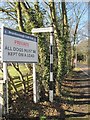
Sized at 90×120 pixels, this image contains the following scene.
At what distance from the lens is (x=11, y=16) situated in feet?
53.0

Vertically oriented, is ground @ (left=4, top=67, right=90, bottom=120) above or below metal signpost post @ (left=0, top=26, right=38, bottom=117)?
below

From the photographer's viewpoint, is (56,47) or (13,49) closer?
(13,49)

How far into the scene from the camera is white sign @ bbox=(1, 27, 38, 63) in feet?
22.1

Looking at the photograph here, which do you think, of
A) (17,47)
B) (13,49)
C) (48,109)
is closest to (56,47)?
(48,109)

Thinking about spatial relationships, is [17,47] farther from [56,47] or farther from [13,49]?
[56,47]

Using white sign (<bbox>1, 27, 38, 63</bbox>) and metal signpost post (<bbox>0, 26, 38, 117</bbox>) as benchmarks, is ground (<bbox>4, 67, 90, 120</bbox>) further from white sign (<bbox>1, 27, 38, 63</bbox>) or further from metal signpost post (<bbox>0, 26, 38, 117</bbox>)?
white sign (<bbox>1, 27, 38, 63</bbox>)

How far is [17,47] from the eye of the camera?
24.7 ft

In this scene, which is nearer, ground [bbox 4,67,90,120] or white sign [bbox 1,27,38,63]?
white sign [bbox 1,27,38,63]

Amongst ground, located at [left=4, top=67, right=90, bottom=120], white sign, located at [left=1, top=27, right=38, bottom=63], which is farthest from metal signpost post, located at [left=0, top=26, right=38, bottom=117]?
ground, located at [left=4, top=67, right=90, bottom=120]

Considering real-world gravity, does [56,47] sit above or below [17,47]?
above

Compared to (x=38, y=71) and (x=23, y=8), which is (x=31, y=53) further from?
(x=23, y=8)

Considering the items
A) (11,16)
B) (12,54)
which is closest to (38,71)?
(12,54)

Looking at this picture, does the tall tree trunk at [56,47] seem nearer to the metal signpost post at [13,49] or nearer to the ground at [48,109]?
the ground at [48,109]

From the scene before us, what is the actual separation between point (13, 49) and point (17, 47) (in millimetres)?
337
